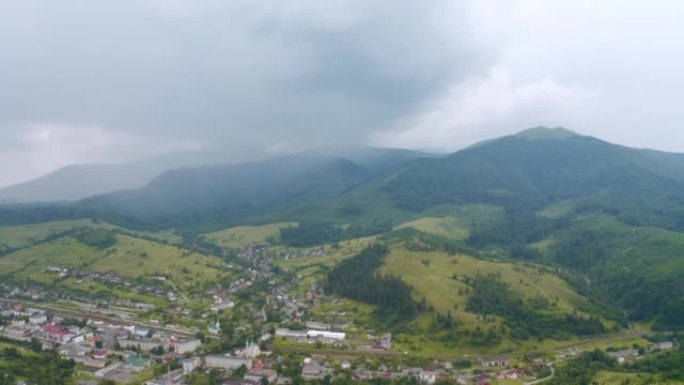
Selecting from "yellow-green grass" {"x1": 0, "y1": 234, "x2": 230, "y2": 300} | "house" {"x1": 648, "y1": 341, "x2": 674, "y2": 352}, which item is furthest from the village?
"yellow-green grass" {"x1": 0, "y1": 234, "x2": 230, "y2": 300}

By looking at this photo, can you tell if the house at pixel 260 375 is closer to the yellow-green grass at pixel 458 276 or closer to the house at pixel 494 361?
the house at pixel 494 361

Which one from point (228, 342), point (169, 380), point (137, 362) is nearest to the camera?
point (169, 380)

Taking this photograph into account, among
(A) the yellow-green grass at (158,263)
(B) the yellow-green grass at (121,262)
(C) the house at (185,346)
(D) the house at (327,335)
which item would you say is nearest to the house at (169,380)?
(C) the house at (185,346)

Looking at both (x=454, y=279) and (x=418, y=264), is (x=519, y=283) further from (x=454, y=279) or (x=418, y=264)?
(x=418, y=264)

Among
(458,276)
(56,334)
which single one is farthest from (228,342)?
(458,276)

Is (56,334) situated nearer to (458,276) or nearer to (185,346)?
(185,346)

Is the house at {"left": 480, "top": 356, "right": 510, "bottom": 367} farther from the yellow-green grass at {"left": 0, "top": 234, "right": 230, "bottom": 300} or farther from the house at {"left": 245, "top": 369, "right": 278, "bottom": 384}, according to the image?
the yellow-green grass at {"left": 0, "top": 234, "right": 230, "bottom": 300}

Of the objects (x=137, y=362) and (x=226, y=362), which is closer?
(x=226, y=362)
